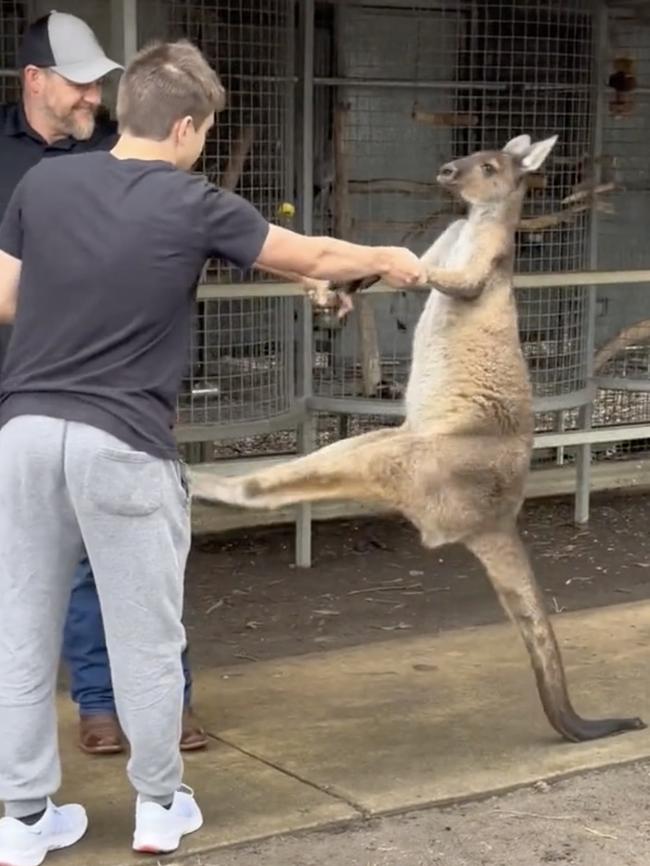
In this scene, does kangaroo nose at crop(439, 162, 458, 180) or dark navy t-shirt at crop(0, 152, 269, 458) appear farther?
kangaroo nose at crop(439, 162, 458, 180)

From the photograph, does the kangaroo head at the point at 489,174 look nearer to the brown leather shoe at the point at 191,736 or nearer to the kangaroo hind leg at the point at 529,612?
the kangaroo hind leg at the point at 529,612

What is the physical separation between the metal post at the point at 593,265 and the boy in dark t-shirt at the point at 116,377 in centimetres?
408

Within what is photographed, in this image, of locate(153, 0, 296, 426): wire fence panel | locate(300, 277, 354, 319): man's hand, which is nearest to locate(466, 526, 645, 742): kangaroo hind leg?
locate(300, 277, 354, 319): man's hand

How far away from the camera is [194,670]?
5.72 m

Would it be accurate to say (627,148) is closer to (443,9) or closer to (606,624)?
(443,9)

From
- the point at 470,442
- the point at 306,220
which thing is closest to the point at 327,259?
the point at 470,442

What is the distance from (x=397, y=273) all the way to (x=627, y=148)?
195 inches

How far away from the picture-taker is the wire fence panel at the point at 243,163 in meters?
6.26

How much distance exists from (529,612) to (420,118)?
118 inches

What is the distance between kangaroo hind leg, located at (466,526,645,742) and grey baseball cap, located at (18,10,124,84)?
1851 millimetres

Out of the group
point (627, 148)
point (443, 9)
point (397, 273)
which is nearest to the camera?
point (397, 273)

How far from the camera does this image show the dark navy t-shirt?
3523 millimetres

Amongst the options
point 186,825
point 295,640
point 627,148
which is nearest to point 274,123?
point 295,640

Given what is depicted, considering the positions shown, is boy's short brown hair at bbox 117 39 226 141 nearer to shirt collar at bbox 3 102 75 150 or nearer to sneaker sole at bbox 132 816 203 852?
shirt collar at bbox 3 102 75 150
